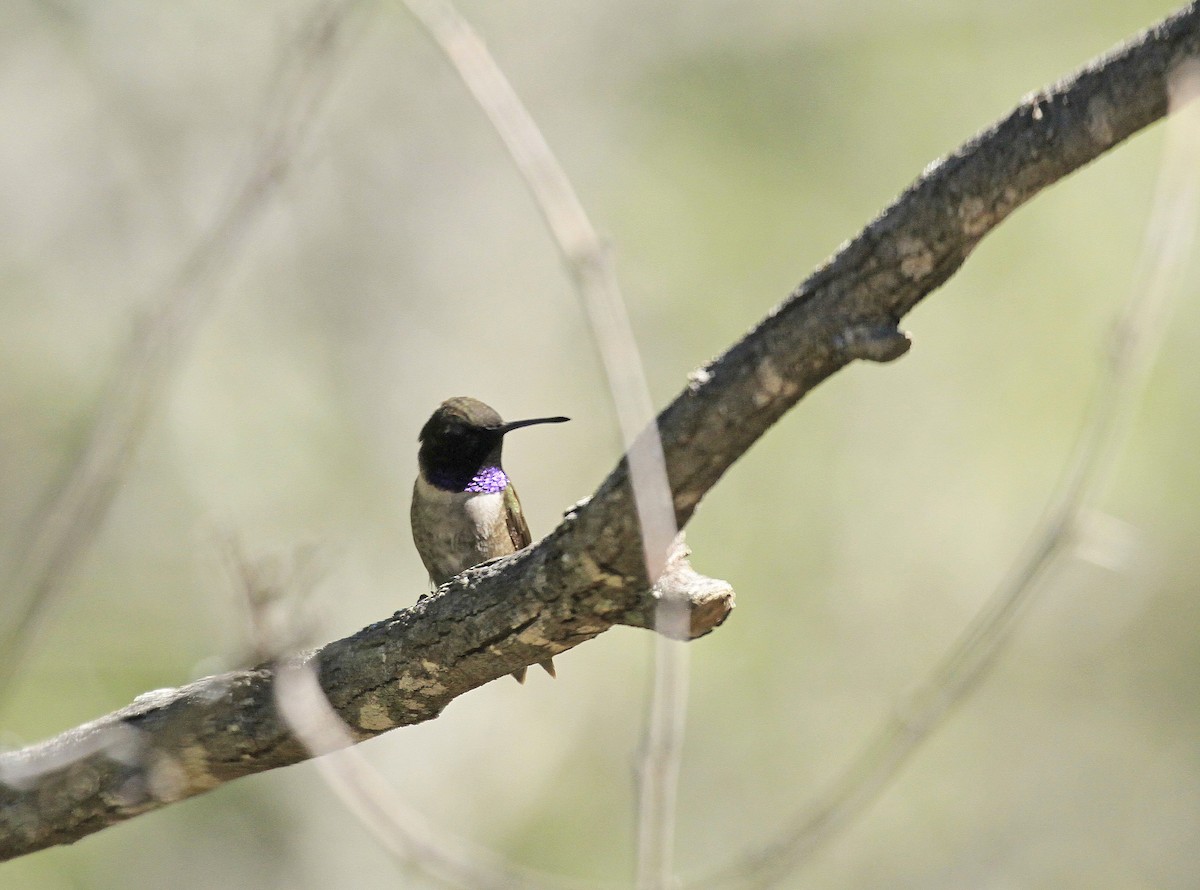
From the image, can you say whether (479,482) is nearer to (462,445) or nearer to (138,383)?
(462,445)

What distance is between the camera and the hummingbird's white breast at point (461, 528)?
5617 mm

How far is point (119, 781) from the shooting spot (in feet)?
11.5

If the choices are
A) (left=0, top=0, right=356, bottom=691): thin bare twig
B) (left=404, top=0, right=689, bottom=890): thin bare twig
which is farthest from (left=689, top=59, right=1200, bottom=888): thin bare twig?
(left=0, top=0, right=356, bottom=691): thin bare twig

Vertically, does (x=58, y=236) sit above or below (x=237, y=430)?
above

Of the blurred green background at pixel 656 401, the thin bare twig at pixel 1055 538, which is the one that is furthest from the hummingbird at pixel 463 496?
the blurred green background at pixel 656 401

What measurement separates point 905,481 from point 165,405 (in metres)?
6.25

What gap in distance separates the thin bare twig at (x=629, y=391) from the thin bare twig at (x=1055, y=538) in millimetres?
231

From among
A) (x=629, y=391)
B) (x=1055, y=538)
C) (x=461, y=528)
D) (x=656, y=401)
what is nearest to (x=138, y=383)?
(x=629, y=391)

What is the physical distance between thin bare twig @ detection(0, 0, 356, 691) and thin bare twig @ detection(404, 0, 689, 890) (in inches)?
17.9

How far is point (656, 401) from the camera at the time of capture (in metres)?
11.1

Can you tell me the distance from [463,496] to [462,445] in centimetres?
23

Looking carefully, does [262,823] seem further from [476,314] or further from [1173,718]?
[1173,718]

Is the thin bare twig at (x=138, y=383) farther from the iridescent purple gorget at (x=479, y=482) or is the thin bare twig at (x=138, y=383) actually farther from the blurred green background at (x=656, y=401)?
the blurred green background at (x=656, y=401)

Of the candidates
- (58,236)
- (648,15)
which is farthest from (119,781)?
(648,15)
